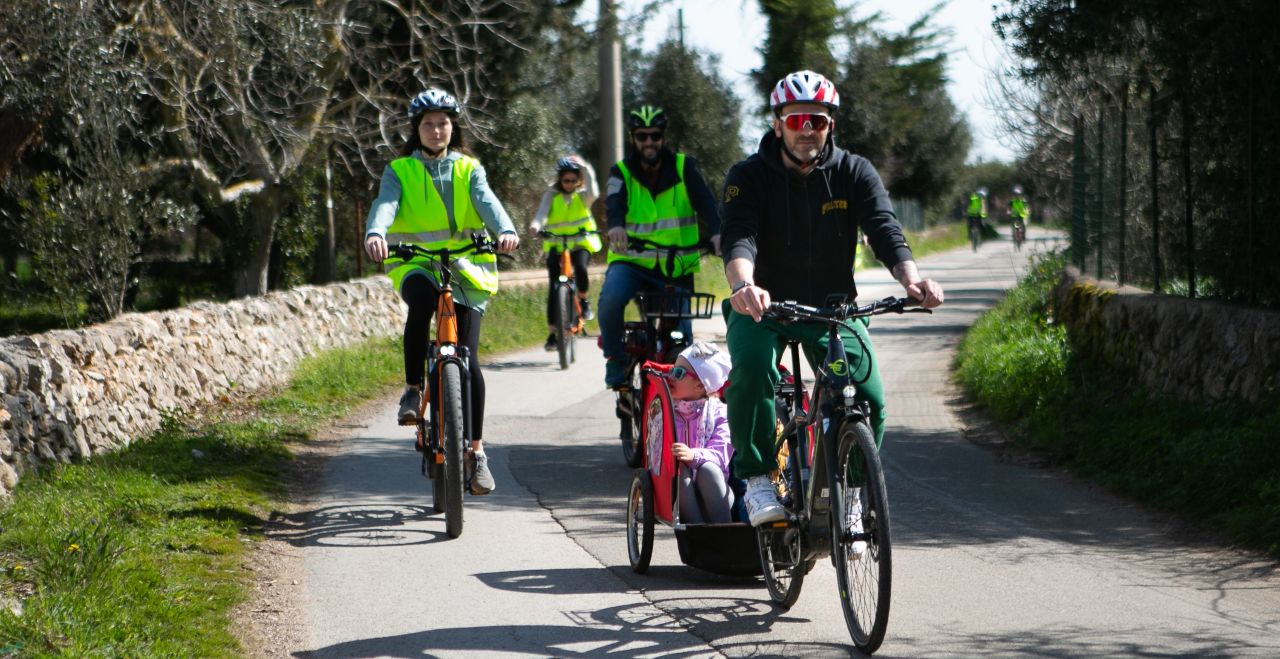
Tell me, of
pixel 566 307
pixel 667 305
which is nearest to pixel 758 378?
pixel 667 305

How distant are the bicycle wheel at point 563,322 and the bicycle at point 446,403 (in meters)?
6.51

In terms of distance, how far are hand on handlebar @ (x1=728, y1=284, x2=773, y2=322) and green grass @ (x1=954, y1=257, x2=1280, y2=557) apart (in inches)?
111

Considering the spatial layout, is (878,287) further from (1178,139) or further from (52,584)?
(52,584)

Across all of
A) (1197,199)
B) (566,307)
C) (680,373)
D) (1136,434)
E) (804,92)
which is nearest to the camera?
(804,92)

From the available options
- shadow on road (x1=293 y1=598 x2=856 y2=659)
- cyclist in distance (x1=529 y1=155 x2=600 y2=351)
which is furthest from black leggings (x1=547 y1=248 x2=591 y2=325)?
shadow on road (x1=293 y1=598 x2=856 y2=659)

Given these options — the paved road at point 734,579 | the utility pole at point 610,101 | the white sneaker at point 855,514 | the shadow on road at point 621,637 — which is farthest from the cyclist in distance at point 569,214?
the white sneaker at point 855,514

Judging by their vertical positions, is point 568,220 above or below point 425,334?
above

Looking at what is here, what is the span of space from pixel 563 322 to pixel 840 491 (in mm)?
9405

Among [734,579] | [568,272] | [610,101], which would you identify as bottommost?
[734,579]

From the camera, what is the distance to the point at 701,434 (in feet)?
20.1

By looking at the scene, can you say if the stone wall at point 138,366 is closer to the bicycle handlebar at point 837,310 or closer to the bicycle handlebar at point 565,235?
the bicycle handlebar at point 565,235

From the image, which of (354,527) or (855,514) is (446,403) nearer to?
(354,527)

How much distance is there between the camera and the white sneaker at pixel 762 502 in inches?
203

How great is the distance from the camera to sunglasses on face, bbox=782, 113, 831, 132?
207 inches
